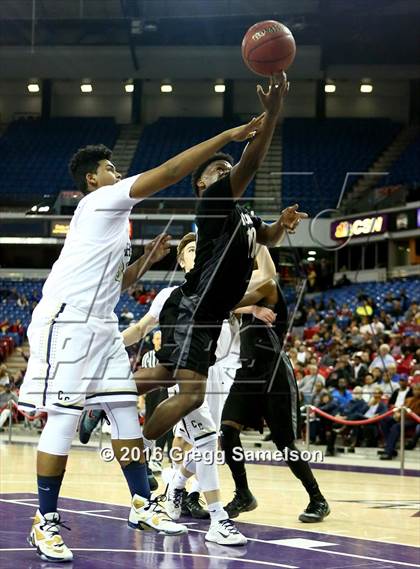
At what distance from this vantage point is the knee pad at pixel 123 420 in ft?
15.5

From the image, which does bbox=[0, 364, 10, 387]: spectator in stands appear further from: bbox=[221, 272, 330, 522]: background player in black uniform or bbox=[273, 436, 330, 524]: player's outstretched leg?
bbox=[273, 436, 330, 524]: player's outstretched leg

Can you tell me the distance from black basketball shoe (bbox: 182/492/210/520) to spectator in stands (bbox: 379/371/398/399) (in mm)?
7738

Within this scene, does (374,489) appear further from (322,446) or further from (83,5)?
(83,5)

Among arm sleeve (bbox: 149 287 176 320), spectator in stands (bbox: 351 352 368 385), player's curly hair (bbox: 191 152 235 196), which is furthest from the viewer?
spectator in stands (bbox: 351 352 368 385)

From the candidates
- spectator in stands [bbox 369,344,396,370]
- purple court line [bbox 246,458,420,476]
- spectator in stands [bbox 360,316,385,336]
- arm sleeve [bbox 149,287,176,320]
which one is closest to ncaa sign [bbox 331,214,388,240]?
spectator in stands [bbox 360,316,385,336]

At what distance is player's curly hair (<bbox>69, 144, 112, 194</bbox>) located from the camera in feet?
16.2

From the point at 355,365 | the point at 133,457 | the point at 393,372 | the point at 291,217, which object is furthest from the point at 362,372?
the point at 133,457

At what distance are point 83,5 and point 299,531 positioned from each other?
92.2ft

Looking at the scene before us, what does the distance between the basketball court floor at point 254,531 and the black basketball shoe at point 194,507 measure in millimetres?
245

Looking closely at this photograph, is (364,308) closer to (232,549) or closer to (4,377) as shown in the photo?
(4,377)

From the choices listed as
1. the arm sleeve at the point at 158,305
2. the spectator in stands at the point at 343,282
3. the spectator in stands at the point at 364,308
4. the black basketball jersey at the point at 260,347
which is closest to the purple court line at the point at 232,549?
the black basketball jersey at the point at 260,347

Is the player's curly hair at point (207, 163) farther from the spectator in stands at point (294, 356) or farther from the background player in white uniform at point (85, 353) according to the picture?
the spectator in stands at point (294, 356)

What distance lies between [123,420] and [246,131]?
5.33ft

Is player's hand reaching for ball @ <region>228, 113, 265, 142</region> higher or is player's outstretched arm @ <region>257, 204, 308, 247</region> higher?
player's hand reaching for ball @ <region>228, 113, 265, 142</region>
